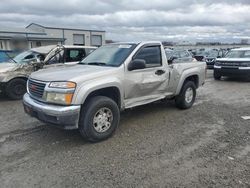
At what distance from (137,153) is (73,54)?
6.07m

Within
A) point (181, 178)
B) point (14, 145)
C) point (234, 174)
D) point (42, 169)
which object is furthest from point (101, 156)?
point (234, 174)

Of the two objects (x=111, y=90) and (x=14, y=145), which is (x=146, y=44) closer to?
(x=111, y=90)

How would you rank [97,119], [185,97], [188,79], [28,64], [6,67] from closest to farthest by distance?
1. [97,119]
2. [185,97]
3. [188,79]
4. [6,67]
5. [28,64]

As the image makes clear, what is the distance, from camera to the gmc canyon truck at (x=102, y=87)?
4059mm

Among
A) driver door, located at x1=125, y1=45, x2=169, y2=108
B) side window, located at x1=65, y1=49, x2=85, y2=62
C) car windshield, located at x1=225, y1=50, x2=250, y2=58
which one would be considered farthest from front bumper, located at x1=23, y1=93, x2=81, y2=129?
car windshield, located at x1=225, y1=50, x2=250, y2=58

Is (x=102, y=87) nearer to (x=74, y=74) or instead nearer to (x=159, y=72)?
(x=74, y=74)

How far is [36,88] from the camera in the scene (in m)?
4.49

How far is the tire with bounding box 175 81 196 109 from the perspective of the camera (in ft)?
21.4

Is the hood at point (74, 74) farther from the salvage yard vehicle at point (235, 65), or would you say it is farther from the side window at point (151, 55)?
the salvage yard vehicle at point (235, 65)

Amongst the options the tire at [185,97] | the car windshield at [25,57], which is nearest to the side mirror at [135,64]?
the tire at [185,97]

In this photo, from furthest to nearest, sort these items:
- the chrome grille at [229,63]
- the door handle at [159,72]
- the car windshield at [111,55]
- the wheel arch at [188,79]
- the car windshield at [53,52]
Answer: the chrome grille at [229,63]
the car windshield at [53,52]
the wheel arch at [188,79]
the door handle at [159,72]
the car windshield at [111,55]

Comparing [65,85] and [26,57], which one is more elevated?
[26,57]

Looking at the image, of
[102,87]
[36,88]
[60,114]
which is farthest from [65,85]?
[36,88]

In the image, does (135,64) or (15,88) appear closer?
(135,64)
